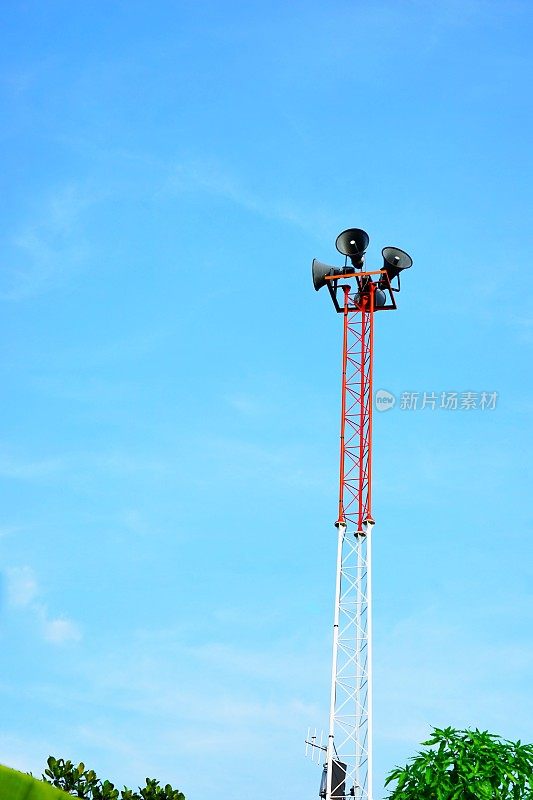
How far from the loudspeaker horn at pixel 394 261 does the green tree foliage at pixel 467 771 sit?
11.4 metres

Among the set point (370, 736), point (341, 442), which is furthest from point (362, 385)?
point (370, 736)

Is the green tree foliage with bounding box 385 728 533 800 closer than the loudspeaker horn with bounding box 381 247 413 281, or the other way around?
the green tree foliage with bounding box 385 728 533 800

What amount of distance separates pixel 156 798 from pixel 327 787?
415 cm

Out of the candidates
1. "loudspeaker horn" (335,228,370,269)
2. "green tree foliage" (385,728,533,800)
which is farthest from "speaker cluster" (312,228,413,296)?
"green tree foliage" (385,728,533,800)

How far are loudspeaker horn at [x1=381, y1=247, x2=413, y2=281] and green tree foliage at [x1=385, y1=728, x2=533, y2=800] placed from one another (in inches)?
448

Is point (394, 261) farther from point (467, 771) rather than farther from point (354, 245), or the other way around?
point (467, 771)

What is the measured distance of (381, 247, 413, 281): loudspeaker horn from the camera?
25.5m

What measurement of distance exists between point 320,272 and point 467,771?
12.6 m

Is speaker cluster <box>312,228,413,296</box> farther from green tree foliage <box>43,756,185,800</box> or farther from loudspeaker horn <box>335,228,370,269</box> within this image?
green tree foliage <box>43,756,185,800</box>

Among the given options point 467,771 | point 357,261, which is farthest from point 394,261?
point 467,771

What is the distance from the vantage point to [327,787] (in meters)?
21.7

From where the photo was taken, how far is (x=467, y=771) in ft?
64.4

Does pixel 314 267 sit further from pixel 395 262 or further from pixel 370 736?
pixel 370 736

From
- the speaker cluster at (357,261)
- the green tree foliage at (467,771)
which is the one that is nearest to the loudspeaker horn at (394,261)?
the speaker cluster at (357,261)
